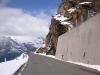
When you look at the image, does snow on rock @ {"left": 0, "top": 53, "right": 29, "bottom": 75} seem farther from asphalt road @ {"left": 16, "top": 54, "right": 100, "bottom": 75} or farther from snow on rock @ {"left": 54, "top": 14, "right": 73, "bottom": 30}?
snow on rock @ {"left": 54, "top": 14, "right": 73, "bottom": 30}

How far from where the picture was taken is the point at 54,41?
321ft

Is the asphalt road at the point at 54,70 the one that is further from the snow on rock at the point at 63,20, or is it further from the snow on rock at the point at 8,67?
the snow on rock at the point at 63,20

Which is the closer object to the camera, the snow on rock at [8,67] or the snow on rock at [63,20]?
the snow on rock at [8,67]

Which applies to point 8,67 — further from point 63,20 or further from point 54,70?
Answer: point 63,20

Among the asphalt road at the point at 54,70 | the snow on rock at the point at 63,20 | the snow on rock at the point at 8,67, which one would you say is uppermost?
the snow on rock at the point at 63,20

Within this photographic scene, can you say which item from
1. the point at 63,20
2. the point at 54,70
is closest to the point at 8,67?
the point at 54,70

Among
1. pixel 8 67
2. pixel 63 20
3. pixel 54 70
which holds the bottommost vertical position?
pixel 54 70

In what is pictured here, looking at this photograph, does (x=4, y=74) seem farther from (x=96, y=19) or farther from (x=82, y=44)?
(x=82, y=44)

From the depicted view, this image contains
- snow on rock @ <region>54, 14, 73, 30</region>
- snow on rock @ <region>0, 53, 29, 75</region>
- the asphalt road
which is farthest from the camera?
snow on rock @ <region>54, 14, 73, 30</region>

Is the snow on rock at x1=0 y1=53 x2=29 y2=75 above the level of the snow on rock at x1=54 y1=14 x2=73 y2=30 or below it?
below

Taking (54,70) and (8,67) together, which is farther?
(54,70)

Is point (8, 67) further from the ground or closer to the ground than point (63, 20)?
closer to the ground

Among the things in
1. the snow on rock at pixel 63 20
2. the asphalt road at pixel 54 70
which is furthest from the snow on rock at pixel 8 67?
the snow on rock at pixel 63 20

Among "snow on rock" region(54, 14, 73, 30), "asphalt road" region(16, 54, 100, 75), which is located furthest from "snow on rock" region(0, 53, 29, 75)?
"snow on rock" region(54, 14, 73, 30)
